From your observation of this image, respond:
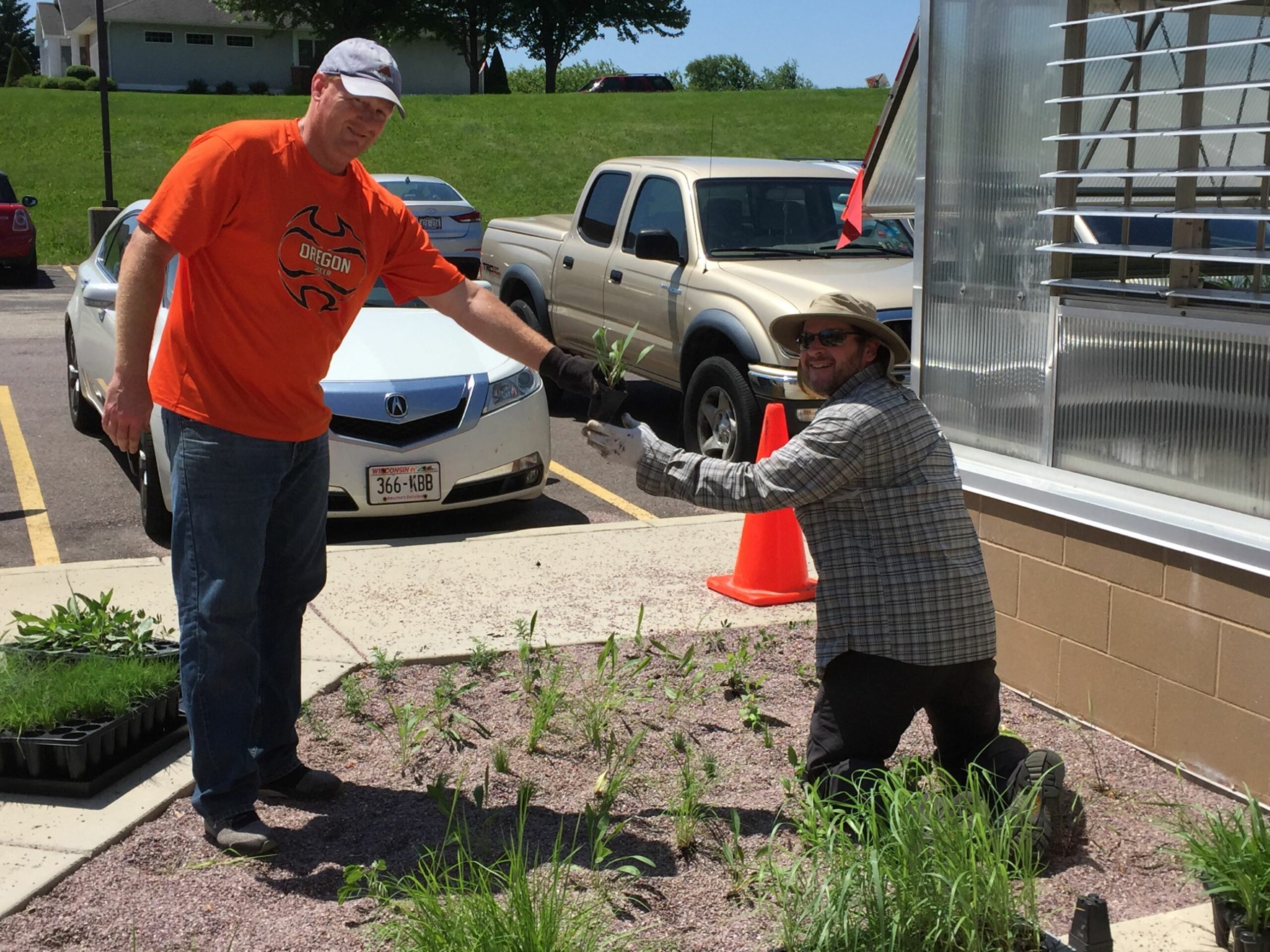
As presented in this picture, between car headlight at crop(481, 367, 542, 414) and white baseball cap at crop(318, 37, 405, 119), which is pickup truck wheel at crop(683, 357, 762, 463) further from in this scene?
white baseball cap at crop(318, 37, 405, 119)

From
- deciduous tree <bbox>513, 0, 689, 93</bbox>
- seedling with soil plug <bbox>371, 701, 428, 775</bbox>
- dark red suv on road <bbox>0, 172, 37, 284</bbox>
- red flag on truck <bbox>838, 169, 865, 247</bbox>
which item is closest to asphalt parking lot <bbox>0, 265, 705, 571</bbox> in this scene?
red flag on truck <bbox>838, 169, 865, 247</bbox>

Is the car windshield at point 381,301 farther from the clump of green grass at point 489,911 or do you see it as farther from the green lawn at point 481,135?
the green lawn at point 481,135

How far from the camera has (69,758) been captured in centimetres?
379

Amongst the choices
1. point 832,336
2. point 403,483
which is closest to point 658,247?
point 403,483

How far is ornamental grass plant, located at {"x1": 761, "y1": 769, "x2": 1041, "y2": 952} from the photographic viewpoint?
2.77 meters

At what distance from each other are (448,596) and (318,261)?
249cm

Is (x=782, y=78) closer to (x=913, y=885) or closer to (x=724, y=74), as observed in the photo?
(x=724, y=74)

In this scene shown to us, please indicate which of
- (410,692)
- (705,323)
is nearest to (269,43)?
(705,323)

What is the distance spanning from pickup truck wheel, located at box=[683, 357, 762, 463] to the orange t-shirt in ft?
14.5

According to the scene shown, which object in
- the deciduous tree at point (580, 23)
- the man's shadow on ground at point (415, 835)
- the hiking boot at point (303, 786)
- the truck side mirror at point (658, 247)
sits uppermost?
the deciduous tree at point (580, 23)

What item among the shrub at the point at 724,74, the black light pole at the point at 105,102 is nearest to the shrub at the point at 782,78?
the shrub at the point at 724,74

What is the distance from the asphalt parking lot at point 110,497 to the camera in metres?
7.05

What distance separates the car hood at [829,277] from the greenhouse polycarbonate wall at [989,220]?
2751 mm

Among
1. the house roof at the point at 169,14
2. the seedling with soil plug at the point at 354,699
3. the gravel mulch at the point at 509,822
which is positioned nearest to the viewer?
the gravel mulch at the point at 509,822
